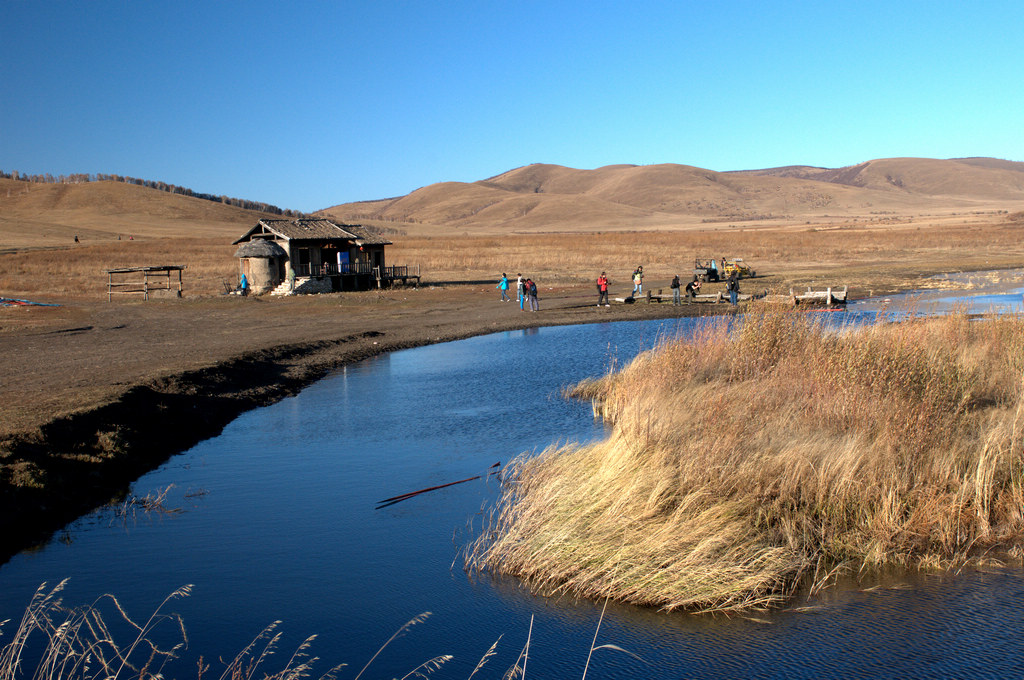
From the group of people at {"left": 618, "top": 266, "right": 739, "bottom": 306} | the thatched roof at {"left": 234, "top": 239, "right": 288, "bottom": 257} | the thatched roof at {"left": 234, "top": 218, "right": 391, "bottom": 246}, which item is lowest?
the group of people at {"left": 618, "top": 266, "right": 739, "bottom": 306}

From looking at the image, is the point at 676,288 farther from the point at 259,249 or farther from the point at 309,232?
the point at 259,249

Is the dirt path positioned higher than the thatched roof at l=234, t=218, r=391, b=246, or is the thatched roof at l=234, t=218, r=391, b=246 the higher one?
the thatched roof at l=234, t=218, r=391, b=246

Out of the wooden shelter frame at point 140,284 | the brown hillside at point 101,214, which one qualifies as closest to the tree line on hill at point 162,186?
the brown hillside at point 101,214

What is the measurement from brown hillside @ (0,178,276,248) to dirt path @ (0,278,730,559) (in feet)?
171

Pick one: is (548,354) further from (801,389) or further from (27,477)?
(27,477)

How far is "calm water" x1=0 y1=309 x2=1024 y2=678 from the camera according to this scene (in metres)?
6.78

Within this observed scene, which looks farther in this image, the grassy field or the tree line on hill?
the tree line on hill

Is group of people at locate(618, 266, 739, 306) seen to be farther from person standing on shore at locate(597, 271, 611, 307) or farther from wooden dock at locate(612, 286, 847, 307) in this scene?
wooden dock at locate(612, 286, 847, 307)

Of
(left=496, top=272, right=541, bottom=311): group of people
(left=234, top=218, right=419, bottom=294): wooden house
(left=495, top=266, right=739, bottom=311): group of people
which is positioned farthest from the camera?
(left=234, top=218, right=419, bottom=294): wooden house

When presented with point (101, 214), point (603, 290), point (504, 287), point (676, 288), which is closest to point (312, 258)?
point (504, 287)

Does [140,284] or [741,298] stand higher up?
[140,284]

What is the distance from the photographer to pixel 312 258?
145 feet

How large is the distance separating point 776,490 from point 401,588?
13.3 feet

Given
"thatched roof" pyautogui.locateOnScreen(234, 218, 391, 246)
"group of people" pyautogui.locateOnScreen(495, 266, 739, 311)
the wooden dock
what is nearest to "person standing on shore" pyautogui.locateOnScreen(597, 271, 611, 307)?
"group of people" pyautogui.locateOnScreen(495, 266, 739, 311)
